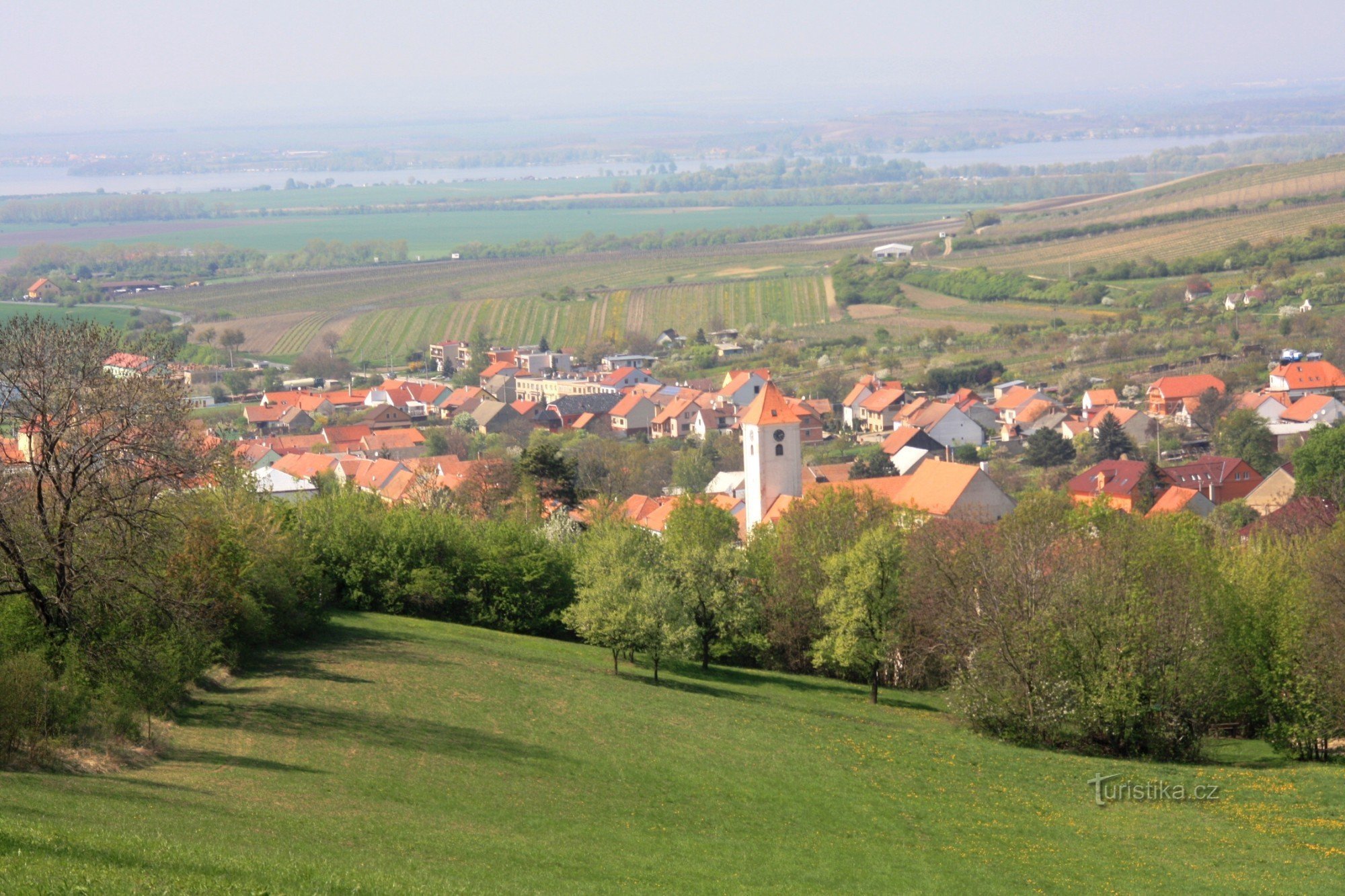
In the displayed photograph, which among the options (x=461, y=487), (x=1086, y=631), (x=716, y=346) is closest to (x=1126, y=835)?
(x=1086, y=631)

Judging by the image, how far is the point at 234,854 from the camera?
14.4 m

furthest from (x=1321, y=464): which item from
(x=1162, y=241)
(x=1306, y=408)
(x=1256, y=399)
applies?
(x=1162, y=241)

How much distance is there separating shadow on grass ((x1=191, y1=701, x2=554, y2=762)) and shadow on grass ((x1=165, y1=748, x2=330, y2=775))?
1620 millimetres

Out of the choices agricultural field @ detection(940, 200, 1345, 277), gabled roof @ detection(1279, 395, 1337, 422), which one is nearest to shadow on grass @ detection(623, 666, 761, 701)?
gabled roof @ detection(1279, 395, 1337, 422)

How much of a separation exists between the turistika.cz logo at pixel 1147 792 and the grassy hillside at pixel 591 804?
0.87 ft

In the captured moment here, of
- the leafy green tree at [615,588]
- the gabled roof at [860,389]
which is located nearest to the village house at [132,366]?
the leafy green tree at [615,588]

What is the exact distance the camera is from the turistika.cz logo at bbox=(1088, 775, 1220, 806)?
2373cm

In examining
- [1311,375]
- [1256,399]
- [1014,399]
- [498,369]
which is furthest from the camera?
[498,369]

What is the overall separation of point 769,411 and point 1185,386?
45666 mm

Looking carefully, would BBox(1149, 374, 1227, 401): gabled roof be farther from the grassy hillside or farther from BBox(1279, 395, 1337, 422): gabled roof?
the grassy hillside

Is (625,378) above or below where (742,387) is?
below

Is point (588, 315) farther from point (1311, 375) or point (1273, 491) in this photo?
point (1273, 491)

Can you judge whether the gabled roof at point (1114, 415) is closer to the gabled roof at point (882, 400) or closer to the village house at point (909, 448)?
the village house at point (909, 448)

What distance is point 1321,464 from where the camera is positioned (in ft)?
181
